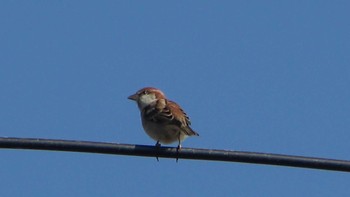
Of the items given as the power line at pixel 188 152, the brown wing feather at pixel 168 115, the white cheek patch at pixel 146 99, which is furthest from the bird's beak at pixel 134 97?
the power line at pixel 188 152

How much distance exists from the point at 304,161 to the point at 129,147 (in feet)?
5.37

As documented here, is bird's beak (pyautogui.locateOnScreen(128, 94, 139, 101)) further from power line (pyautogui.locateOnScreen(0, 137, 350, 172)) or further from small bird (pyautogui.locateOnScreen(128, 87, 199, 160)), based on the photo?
power line (pyautogui.locateOnScreen(0, 137, 350, 172))

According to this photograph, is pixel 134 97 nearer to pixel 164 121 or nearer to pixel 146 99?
pixel 146 99

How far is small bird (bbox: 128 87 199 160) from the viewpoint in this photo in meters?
12.2

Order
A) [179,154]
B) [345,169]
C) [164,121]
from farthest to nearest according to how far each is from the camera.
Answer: [164,121] → [179,154] → [345,169]

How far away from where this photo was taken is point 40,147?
7496mm

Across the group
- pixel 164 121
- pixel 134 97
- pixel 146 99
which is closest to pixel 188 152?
pixel 164 121

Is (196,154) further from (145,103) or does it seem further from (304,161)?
(145,103)

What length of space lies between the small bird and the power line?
13.1 ft

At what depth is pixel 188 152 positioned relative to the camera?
7.73 metres

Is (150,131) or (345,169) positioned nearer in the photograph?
(345,169)

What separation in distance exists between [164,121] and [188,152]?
4715 millimetres

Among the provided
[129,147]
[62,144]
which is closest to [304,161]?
[129,147]

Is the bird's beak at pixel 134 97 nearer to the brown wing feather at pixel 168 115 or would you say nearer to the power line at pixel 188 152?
the brown wing feather at pixel 168 115
